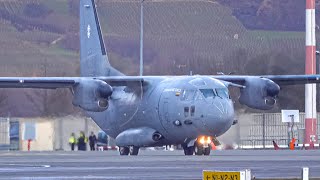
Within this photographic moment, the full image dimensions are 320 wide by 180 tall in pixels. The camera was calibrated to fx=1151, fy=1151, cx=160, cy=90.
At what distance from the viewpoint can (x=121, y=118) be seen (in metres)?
41.5

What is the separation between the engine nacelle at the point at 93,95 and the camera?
125 feet

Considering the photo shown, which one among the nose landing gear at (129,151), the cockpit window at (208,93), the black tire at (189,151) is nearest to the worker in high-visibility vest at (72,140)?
the nose landing gear at (129,151)

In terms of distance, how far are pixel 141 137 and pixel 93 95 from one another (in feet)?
9.73

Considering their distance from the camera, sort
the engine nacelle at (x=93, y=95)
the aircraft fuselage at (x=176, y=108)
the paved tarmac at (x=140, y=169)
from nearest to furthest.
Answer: the paved tarmac at (x=140, y=169), the aircraft fuselage at (x=176, y=108), the engine nacelle at (x=93, y=95)

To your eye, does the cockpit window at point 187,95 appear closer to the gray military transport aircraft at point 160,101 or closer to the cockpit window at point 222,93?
the gray military transport aircraft at point 160,101

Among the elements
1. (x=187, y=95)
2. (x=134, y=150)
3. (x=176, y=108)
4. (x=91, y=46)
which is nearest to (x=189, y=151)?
(x=176, y=108)

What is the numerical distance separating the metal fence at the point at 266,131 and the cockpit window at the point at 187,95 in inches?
335

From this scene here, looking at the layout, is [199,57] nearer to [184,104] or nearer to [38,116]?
[38,116]

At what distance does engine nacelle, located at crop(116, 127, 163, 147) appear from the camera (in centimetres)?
3975

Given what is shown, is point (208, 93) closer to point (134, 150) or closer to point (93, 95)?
point (93, 95)

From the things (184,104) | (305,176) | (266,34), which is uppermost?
(266,34)

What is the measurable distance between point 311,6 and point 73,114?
45.3 ft

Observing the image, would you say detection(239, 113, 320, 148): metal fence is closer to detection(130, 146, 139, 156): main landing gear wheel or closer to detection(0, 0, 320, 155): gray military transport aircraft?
detection(0, 0, 320, 155): gray military transport aircraft

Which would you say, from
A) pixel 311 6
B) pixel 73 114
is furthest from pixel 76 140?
pixel 311 6
